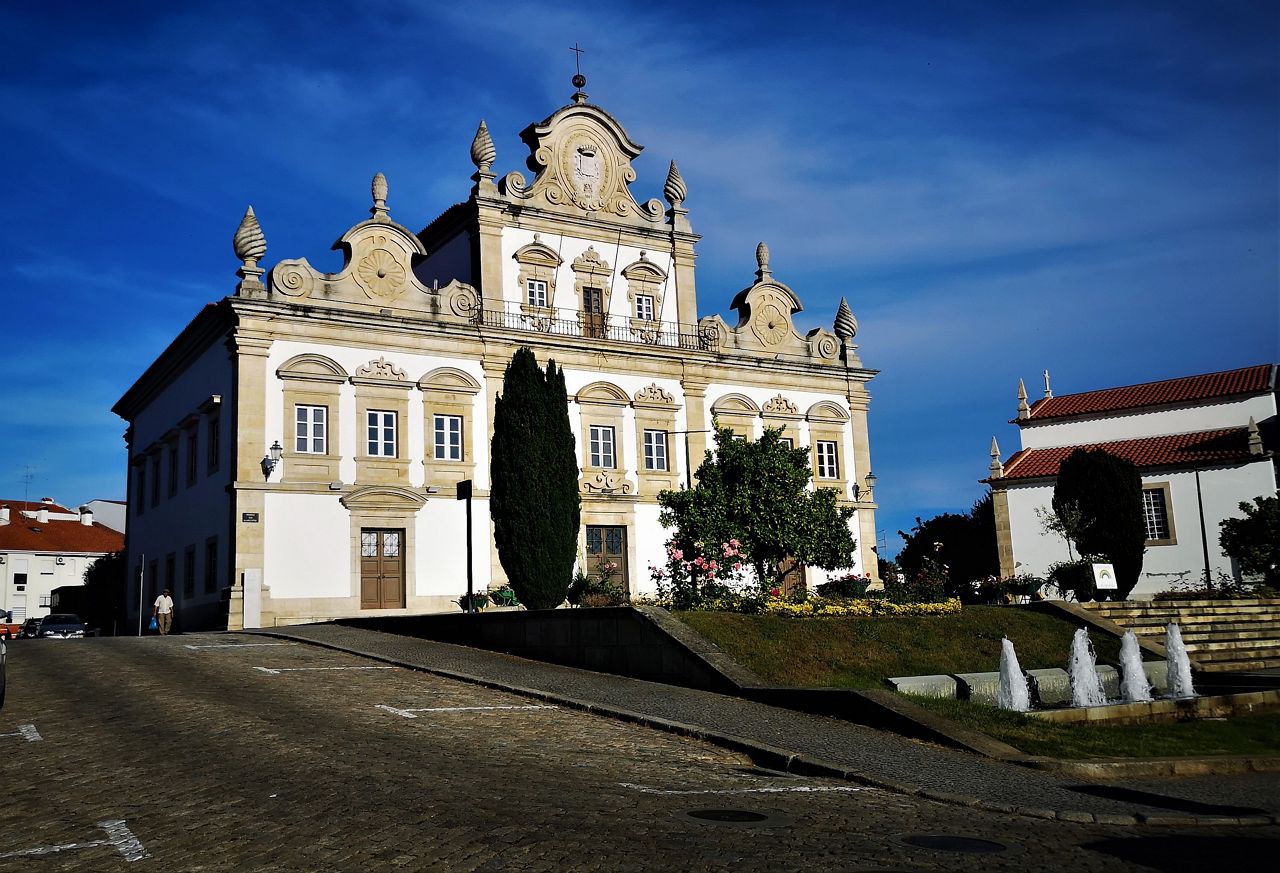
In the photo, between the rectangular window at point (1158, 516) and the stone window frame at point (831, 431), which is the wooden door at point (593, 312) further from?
the rectangular window at point (1158, 516)

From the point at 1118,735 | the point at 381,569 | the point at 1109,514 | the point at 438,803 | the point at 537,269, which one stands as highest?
the point at 537,269

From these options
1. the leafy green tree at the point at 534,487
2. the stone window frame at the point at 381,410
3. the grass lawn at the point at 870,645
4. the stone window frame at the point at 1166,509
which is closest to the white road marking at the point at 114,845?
the grass lawn at the point at 870,645

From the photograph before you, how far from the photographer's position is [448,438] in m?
33.2

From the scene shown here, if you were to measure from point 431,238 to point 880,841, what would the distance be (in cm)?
3397

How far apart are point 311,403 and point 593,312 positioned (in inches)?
402

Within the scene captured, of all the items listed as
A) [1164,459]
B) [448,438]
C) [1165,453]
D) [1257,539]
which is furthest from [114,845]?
[1165,453]

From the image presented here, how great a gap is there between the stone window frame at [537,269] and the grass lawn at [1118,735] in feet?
79.7

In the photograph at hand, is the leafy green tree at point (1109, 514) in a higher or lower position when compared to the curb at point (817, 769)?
higher

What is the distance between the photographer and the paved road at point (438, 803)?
6.56 metres

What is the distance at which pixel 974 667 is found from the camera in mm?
18016

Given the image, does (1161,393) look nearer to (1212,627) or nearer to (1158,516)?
(1158,516)

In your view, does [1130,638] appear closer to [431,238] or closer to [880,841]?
[880,841]

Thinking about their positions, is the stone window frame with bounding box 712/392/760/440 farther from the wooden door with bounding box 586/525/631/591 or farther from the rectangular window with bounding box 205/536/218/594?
the rectangular window with bounding box 205/536/218/594

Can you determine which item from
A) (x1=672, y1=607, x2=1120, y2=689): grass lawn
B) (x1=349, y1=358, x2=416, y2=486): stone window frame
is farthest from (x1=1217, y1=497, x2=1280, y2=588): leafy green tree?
(x1=349, y1=358, x2=416, y2=486): stone window frame
